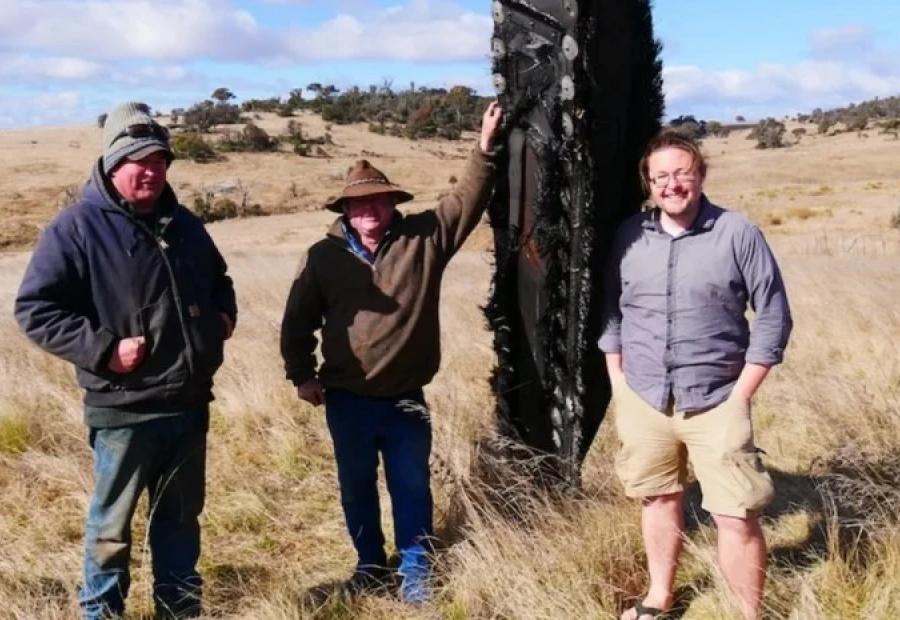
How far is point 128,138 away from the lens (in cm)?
322


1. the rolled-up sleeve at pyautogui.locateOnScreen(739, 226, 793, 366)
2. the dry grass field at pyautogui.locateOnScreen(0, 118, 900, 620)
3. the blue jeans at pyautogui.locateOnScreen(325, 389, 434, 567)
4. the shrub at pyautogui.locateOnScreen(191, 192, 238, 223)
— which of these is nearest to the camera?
the rolled-up sleeve at pyautogui.locateOnScreen(739, 226, 793, 366)

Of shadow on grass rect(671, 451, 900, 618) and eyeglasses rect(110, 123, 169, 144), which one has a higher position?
eyeglasses rect(110, 123, 169, 144)

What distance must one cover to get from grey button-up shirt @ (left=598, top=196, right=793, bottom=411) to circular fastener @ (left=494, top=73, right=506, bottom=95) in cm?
87

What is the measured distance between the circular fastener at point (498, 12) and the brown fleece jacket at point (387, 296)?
1.74 feet

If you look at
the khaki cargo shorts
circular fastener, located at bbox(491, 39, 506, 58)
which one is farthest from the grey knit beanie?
the khaki cargo shorts

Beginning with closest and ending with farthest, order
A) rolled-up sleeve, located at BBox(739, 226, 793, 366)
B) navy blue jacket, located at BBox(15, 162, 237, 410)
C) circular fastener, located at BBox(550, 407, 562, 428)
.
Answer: rolled-up sleeve, located at BBox(739, 226, 793, 366) < navy blue jacket, located at BBox(15, 162, 237, 410) < circular fastener, located at BBox(550, 407, 562, 428)

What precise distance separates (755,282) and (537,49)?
130cm

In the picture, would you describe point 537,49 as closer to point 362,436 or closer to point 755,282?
point 755,282

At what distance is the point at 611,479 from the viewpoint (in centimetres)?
425

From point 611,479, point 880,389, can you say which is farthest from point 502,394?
point 880,389

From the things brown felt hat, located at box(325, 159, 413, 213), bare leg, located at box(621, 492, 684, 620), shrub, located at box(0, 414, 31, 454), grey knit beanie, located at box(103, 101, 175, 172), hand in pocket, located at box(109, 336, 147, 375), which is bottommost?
shrub, located at box(0, 414, 31, 454)

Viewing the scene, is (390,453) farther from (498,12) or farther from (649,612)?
(498,12)

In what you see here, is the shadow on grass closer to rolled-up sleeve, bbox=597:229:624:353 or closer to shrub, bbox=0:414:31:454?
rolled-up sleeve, bbox=597:229:624:353

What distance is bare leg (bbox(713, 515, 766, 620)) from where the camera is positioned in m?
3.06
